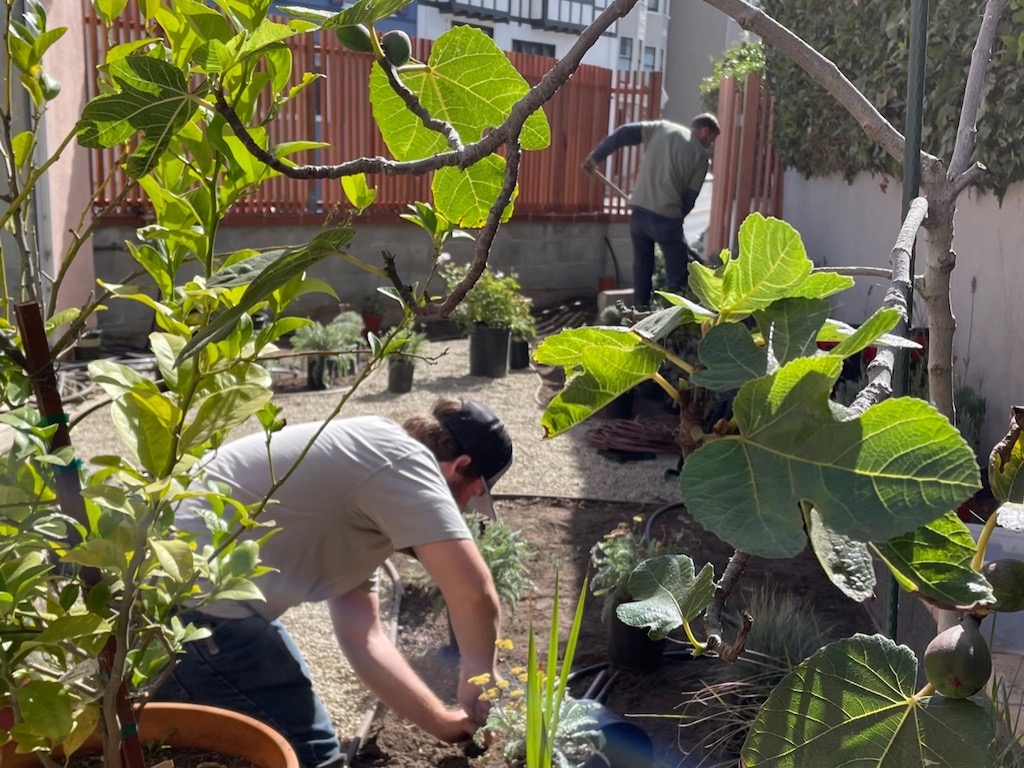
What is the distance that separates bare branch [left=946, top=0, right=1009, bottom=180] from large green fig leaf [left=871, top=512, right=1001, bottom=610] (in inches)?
20.6

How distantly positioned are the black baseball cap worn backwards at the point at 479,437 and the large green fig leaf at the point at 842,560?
261cm

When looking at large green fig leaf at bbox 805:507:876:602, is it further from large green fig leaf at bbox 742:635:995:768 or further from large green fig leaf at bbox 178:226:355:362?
large green fig leaf at bbox 178:226:355:362

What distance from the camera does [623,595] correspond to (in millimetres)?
3484

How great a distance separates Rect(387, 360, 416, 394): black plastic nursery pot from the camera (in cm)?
695

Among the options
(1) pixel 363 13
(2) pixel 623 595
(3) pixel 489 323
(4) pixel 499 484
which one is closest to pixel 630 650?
(2) pixel 623 595

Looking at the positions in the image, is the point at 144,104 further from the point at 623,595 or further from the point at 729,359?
the point at 623,595

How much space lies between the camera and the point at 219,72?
765mm

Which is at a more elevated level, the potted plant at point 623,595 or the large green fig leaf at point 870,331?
the large green fig leaf at point 870,331

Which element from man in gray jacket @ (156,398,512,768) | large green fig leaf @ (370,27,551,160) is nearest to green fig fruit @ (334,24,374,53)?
large green fig leaf @ (370,27,551,160)

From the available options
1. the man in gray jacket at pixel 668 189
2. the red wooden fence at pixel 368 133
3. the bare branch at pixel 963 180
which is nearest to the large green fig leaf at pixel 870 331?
the bare branch at pixel 963 180

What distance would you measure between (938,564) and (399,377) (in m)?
6.63

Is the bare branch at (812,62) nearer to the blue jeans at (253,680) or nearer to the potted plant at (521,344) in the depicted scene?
the blue jeans at (253,680)

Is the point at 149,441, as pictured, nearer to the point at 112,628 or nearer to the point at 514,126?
the point at 112,628

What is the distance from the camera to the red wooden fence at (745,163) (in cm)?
938
